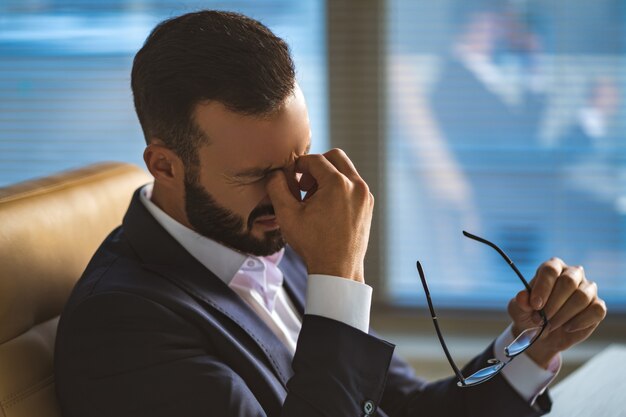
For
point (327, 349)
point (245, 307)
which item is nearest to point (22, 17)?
point (245, 307)

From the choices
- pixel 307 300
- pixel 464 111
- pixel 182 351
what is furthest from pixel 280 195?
pixel 464 111

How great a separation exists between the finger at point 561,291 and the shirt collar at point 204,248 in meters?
0.49

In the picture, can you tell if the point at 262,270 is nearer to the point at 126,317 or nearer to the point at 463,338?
the point at 126,317

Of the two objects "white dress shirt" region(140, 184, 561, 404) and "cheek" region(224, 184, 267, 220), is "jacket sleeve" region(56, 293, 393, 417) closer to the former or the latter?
"white dress shirt" region(140, 184, 561, 404)

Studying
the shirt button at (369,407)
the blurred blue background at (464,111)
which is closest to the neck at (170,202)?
the shirt button at (369,407)

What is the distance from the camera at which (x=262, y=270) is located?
4.76 ft

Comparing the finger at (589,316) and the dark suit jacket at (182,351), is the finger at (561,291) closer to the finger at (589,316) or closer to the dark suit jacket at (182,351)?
the finger at (589,316)

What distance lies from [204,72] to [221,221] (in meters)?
0.24

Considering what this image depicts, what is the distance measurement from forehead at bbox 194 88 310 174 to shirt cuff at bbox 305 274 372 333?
22cm

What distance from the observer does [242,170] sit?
1.33 m

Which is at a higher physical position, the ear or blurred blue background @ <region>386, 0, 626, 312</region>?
the ear

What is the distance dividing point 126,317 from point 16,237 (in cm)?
25

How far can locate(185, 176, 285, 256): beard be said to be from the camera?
1.36 meters

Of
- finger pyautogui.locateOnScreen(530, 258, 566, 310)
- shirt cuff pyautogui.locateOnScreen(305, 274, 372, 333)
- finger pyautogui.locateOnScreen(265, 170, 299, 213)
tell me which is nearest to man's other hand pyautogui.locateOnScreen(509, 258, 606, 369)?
finger pyautogui.locateOnScreen(530, 258, 566, 310)
